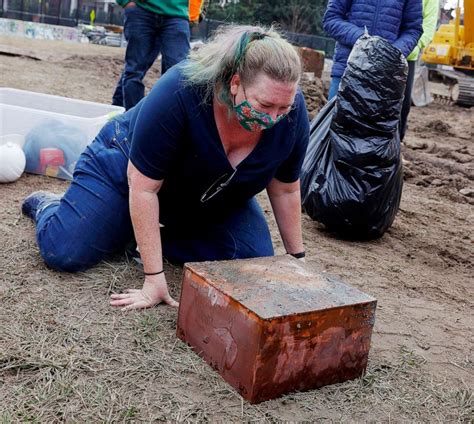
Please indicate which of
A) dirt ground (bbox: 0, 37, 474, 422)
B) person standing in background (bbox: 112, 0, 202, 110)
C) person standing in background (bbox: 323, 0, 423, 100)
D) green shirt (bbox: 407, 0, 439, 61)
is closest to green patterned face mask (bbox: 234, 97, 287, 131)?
dirt ground (bbox: 0, 37, 474, 422)

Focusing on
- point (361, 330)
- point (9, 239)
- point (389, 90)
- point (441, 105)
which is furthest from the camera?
point (441, 105)

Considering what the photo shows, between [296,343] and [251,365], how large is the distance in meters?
0.14

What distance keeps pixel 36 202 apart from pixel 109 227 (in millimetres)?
700

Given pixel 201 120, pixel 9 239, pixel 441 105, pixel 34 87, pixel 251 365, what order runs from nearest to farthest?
pixel 251 365 → pixel 201 120 → pixel 9 239 → pixel 34 87 → pixel 441 105

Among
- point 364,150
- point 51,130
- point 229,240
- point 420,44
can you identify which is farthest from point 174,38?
point 229,240

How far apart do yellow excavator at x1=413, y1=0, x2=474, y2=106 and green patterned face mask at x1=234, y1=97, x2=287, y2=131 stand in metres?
11.3

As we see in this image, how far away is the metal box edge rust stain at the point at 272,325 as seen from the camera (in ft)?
6.01

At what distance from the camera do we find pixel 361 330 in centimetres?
203

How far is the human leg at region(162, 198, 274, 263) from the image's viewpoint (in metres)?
2.77

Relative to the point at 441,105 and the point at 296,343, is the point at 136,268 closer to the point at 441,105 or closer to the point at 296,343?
the point at 296,343

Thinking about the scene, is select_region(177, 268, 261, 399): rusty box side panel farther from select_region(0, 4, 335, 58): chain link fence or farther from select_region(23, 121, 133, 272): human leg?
select_region(0, 4, 335, 58): chain link fence

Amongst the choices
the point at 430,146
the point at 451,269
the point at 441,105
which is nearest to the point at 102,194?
the point at 451,269

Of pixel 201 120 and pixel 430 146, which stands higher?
pixel 201 120

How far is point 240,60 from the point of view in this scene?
2.05 meters
